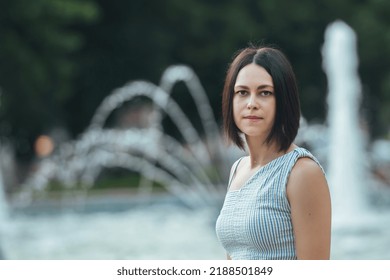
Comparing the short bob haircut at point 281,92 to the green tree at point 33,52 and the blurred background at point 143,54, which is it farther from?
the blurred background at point 143,54

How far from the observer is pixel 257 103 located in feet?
6.23

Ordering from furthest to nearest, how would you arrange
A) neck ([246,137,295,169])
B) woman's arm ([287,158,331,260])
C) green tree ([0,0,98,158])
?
green tree ([0,0,98,158])
neck ([246,137,295,169])
woman's arm ([287,158,331,260])

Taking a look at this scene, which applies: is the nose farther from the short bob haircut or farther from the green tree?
the green tree

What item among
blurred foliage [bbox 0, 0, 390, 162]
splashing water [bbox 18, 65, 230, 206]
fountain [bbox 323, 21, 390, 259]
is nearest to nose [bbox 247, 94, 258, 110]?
fountain [bbox 323, 21, 390, 259]

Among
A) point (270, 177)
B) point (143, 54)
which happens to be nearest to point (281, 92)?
point (270, 177)

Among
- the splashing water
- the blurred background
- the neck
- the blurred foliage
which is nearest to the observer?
the neck

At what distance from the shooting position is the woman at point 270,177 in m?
1.83

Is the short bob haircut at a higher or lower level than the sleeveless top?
higher

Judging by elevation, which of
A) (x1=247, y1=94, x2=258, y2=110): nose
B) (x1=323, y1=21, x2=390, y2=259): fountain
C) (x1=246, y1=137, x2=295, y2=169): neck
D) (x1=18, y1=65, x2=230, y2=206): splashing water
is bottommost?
(x1=246, y1=137, x2=295, y2=169): neck

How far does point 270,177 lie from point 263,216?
81 mm

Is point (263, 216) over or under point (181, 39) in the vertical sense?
under

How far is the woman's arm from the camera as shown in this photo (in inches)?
71.6

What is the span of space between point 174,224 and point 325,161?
466 centimetres

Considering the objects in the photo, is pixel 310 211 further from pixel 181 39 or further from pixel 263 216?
pixel 181 39
